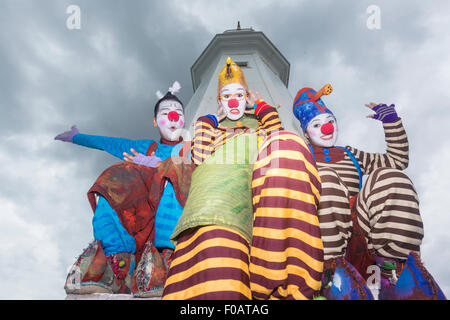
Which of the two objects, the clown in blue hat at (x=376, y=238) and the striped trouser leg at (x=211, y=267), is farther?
the clown in blue hat at (x=376, y=238)

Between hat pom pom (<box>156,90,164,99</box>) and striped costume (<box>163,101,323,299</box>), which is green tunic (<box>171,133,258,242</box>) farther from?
hat pom pom (<box>156,90,164,99</box>)

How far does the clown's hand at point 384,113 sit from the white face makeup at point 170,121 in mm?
1324

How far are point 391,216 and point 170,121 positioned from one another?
1.61 meters

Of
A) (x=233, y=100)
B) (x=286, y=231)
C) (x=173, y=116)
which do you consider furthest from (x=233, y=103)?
(x=286, y=231)

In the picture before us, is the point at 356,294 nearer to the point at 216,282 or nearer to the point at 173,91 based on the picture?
the point at 216,282

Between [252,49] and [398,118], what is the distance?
390cm

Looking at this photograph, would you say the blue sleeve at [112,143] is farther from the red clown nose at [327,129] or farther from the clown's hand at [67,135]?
the red clown nose at [327,129]

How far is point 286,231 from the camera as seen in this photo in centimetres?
69

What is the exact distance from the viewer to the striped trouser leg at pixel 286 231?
2.15ft

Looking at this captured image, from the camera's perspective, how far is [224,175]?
0.84m

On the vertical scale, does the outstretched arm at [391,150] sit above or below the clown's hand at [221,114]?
below

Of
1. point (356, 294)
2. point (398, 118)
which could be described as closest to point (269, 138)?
point (356, 294)

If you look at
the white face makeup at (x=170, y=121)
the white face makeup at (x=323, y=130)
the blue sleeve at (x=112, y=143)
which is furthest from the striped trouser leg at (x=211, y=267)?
the blue sleeve at (x=112, y=143)
